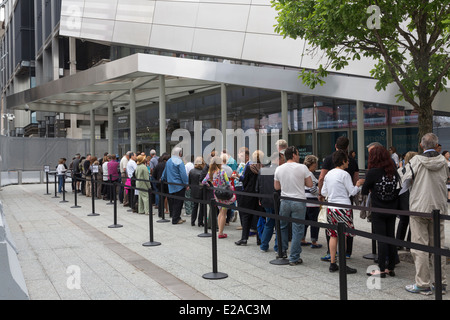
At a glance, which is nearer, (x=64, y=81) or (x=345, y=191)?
(x=345, y=191)

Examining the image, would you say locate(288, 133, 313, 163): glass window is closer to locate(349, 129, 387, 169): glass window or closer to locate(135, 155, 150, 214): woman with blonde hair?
locate(349, 129, 387, 169): glass window

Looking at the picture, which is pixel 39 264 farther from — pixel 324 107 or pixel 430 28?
pixel 324 107

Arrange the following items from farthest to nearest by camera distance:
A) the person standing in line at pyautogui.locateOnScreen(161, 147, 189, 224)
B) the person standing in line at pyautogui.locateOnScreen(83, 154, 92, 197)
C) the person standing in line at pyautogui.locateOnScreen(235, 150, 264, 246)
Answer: the person standing in line at pyautogui.locateOnScreen(83, 154, 92, 197) < the person standing in line at pyautogui.locateOnScreen(161, 147, 189, 224) < the person standing in line at pyautogui.locateOnScreen(235, 150, 264, 246)

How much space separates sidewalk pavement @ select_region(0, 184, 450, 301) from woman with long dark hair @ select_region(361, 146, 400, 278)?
0.91 feet

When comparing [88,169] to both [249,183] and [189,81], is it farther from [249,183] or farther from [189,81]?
[249,183]

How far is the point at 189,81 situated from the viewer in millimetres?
19328

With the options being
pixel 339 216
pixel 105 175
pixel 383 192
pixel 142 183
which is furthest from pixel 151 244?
pixel 105 175

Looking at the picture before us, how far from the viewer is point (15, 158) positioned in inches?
1192

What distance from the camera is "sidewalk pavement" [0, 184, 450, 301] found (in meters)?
5.74

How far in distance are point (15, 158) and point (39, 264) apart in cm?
2534

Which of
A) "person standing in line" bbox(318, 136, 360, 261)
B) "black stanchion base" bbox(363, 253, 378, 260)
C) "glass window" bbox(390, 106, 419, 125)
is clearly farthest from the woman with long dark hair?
"glass window" bbox(390, 106, 419, 125)

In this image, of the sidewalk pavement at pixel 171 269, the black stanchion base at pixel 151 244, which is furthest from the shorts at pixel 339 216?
the black stanchion base at pixel 151 244
